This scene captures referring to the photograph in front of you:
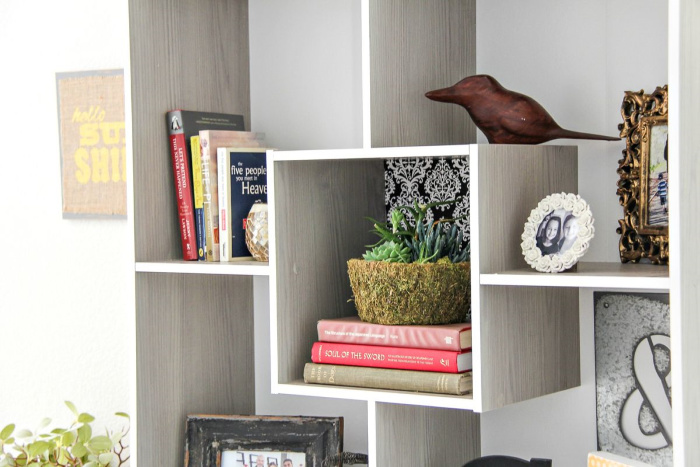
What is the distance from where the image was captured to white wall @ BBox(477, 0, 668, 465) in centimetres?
154

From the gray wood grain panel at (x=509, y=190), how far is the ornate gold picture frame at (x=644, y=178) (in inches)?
4.2

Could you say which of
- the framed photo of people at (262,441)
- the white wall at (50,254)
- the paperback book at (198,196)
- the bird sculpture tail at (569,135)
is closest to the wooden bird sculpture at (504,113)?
the bird sculpture tail at (569,135)

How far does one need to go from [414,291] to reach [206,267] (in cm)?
38

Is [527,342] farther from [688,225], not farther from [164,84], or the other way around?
[164,84]

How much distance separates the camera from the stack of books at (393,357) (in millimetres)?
1398

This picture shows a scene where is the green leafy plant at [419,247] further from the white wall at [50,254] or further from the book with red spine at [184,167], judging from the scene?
the white wall at [50,254]

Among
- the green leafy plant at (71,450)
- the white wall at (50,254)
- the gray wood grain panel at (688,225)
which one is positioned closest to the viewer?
the gray wood grain panel at (688,225)

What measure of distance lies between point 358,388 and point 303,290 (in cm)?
20

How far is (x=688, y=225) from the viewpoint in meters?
1.18

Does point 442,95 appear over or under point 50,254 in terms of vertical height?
over

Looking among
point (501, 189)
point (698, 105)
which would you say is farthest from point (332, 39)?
point (698, 105)

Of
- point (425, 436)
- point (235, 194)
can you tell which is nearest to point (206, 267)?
point (235, 194)

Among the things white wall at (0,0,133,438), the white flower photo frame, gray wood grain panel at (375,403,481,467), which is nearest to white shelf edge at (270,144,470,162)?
the white flower photo frame

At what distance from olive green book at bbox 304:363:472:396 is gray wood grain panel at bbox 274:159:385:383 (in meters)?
0.07
